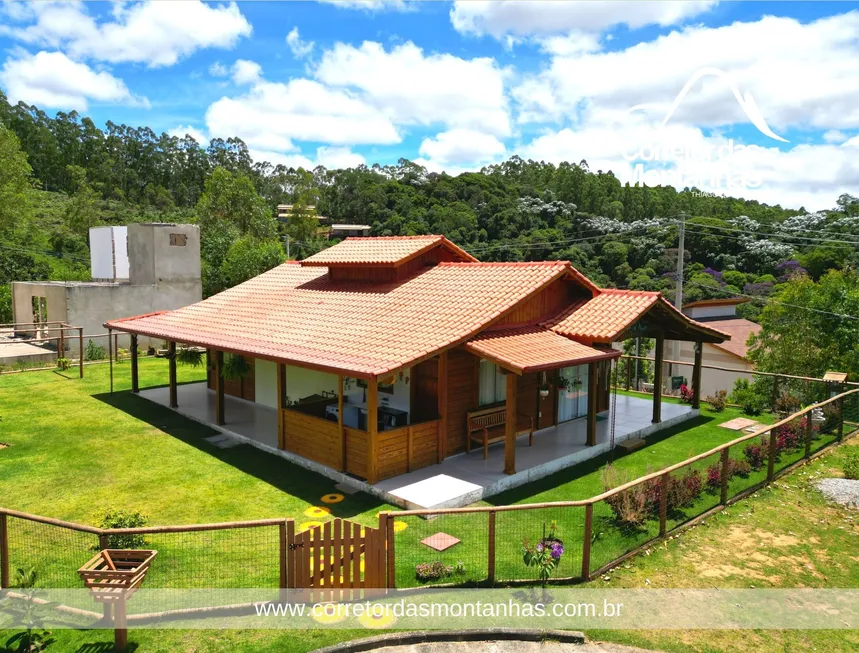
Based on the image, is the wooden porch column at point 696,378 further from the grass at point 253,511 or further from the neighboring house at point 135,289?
the neighboring house at point 135,289

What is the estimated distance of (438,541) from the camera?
9516mm

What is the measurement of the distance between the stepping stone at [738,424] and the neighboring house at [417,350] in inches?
54.9

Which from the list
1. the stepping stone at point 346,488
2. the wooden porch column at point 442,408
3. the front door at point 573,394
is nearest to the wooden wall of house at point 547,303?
the front door at point 573,394

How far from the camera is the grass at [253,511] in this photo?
27.0 ft

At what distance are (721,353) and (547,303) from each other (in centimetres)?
1683

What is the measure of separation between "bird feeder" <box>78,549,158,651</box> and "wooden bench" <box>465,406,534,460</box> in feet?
25.7

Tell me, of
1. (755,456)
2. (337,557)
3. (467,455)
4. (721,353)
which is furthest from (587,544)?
(721,353)

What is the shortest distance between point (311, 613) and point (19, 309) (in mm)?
33350

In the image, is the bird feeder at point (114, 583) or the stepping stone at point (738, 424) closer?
the bird feeder at point (114, 583)

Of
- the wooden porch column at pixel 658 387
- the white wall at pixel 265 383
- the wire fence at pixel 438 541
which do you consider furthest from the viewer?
the white wall at pixel 265 383

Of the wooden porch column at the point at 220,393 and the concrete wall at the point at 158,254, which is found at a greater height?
the concrete wall at the point at 158,254

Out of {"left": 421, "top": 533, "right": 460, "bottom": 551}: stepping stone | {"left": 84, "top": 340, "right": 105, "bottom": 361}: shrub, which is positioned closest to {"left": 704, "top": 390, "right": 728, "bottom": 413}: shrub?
{"left": 421, "top": 533, "right": 460, "bottom": 551}: stepping stone

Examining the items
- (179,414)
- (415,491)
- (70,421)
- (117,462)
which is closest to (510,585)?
(415,491)

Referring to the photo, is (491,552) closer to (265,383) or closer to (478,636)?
(478,636)
